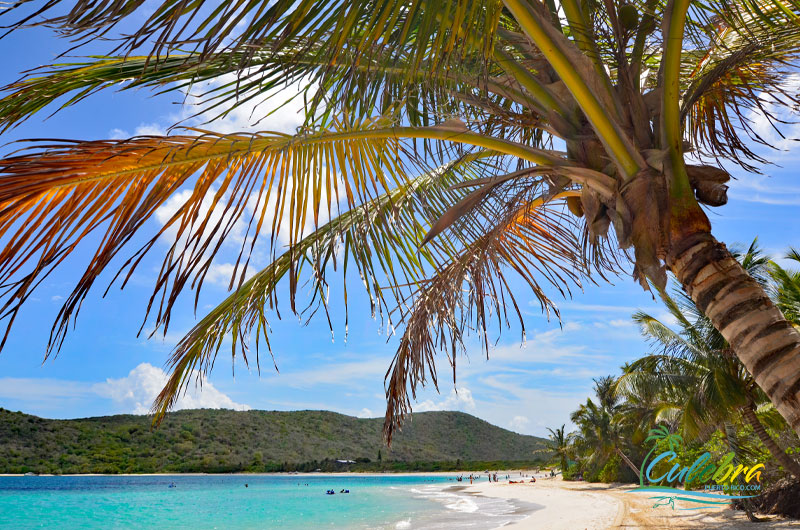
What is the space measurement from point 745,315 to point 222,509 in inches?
1584

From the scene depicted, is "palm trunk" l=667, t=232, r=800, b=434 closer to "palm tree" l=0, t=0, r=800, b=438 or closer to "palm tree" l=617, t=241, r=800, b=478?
"palm tree" l=0, t=0, r=800, b=438

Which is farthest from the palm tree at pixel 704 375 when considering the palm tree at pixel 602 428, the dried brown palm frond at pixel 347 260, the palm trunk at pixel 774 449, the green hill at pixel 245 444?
the green hill at pixel 245 444

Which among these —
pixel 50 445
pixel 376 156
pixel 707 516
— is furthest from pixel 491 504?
pixel 50 445

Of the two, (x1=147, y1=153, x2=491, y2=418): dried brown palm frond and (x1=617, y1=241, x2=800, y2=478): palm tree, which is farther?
(x1=617, y1=241, x2=800, y2=478): palm tree

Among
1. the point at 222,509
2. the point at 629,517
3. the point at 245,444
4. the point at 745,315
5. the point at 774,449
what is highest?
the point at 745,315

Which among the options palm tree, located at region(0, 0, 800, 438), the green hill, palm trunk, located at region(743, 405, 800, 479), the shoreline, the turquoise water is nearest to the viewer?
palm tree, located at region(0, 0, 800, 438)

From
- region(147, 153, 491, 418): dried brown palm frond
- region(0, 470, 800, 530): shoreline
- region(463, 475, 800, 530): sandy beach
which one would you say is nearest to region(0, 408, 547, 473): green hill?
region(0, 470, 800, 530): shoreline

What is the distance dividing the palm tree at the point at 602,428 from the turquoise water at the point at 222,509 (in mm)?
6756

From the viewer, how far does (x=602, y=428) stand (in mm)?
32344

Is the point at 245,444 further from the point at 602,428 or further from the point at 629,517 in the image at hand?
the point at 629,517

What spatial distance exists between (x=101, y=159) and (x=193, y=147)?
360mm

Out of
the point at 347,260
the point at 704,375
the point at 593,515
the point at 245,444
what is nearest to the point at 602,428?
the point at 593,515

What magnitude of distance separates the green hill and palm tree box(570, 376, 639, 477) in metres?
32.3

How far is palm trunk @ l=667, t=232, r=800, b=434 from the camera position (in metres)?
2.18
